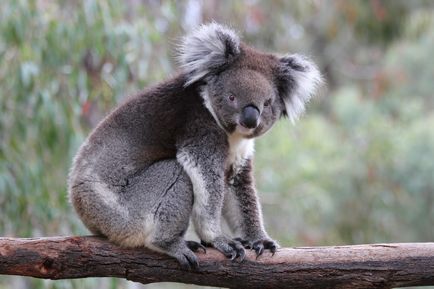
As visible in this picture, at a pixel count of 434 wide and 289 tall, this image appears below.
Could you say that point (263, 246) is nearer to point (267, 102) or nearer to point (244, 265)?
point (244, 265)

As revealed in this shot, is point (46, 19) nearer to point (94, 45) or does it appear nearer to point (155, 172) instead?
point (94, 45)

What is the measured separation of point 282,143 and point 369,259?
20.2 feet

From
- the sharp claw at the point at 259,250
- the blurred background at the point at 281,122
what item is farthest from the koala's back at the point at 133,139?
the blurred background at the point at 281,122

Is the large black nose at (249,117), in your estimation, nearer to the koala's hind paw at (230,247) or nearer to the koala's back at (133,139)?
the koala's back at (133,139)

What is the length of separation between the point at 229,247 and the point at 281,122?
466 cm

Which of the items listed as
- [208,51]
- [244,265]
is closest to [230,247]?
[244,265]

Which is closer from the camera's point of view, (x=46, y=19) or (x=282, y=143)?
(x=46, y=19)

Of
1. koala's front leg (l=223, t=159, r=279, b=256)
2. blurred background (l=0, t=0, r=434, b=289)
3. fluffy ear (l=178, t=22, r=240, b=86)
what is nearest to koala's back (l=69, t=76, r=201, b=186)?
fluffy ear (l=178, t=22, r=240, b=86)

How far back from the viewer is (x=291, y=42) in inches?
556

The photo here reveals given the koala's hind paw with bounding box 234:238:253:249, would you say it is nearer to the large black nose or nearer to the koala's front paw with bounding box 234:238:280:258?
the koala's front paw with bounding box 234:238:280:258

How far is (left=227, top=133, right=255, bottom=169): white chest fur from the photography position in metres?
3.84

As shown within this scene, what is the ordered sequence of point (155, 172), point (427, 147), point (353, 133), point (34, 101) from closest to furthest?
point (155, 172), point (34, 101), point (427, 147), point (353, 133)

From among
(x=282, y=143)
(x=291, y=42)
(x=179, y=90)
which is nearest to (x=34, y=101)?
(x=179, y=90)

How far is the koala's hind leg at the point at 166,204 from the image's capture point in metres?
3.51
